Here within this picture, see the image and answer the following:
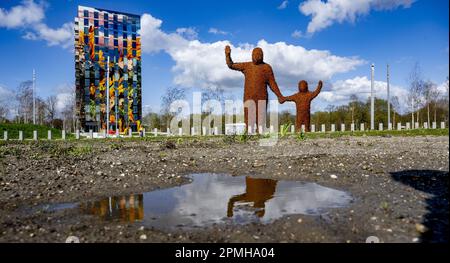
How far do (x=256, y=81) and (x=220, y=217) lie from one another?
22.4 m

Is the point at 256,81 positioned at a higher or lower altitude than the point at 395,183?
higher

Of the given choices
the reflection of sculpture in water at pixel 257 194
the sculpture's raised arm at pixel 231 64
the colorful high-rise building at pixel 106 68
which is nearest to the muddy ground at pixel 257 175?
the reflection of sculpture in water at pixel 257 194

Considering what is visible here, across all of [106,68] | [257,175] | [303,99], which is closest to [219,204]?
[257,175]

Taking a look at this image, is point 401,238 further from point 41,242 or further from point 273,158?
point 273,158

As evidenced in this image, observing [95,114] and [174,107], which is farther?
[95,114]

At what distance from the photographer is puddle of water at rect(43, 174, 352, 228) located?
183 inches

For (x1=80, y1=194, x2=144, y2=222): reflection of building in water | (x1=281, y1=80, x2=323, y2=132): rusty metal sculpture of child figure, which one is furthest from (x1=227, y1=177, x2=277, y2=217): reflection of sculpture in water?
(x1=281, y1=80, x2=323, y2=132): rusty metal sculpture of child figure

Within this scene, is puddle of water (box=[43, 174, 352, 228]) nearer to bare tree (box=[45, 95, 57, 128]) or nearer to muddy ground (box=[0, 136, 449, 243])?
muddy ground (box=[0, 136, 449, 243])

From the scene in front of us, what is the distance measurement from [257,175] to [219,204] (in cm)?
267

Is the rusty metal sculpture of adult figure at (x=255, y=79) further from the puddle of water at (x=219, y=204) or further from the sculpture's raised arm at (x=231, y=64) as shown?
the puddle of water at (x=219, y=204)

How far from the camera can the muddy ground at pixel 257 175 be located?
384 cm

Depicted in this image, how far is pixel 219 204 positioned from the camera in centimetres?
550

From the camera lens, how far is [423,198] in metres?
4.99

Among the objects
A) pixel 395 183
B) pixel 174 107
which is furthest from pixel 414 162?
pixel 174 107
